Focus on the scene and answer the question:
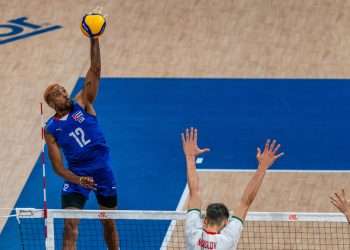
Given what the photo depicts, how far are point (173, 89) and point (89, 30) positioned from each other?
8650 millimetres

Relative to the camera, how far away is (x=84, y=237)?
→ 18.1m

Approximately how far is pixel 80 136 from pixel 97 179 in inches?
30.2

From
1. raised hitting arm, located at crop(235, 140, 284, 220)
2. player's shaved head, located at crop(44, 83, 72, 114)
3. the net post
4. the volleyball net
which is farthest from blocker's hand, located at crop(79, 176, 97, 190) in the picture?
raised hitting arm, located at crop(235, 140, 284, 220)

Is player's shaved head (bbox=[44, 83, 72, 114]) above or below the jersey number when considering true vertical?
above

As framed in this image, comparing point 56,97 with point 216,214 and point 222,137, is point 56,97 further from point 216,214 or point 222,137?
point 222,137

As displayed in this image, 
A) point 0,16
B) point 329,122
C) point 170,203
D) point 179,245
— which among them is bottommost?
point 179,245

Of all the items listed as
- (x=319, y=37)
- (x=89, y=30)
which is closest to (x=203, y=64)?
(x=319, y=37)

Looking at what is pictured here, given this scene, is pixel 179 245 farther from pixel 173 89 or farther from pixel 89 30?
pixel 173 89

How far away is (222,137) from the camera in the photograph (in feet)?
71.8

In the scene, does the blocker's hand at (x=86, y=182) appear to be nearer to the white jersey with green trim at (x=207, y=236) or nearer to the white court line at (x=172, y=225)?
the white court line at (x=172, y=225)

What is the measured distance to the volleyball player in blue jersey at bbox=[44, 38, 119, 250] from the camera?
1534cm

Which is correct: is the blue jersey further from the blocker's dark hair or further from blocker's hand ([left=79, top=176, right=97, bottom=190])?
the blocker's dark hair

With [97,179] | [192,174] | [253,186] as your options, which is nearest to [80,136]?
[97,179]

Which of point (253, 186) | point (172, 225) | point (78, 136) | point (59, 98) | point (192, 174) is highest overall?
point (59, 98)
